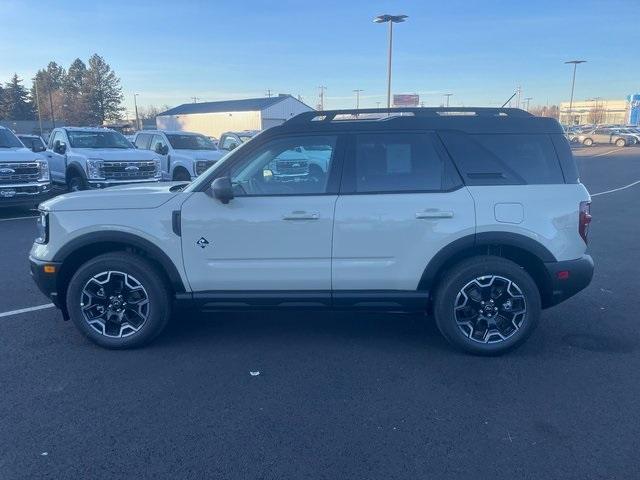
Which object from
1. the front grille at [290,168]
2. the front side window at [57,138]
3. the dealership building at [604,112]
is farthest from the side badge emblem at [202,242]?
the dealership building at [604,112]

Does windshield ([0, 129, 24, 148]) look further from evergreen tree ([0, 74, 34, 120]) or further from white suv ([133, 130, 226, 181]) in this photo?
evergreen tree ([0, 74, 34, 120])

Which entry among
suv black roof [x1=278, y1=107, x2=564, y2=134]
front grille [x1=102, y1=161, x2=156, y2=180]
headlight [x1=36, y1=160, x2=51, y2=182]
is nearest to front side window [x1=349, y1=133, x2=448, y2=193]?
suv black roof [x1=278, y1=107, x2=564, y2=134]

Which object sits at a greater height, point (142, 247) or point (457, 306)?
point (142, 247)

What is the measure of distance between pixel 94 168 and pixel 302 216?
9938mm

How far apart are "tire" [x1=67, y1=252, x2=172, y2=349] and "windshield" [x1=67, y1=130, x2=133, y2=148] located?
1043 cm

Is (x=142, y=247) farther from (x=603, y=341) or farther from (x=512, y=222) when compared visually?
(x=603, y=341)

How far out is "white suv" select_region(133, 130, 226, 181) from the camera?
14844mm

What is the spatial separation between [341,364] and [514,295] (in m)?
1.51

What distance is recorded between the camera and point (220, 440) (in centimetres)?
321

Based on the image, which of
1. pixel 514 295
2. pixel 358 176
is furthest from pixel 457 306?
pixel 358 176

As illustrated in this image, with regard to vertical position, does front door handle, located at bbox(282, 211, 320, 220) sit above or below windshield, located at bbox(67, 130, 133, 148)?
below

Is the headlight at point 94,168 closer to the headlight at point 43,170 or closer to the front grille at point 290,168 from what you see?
the headlight at point 43,170

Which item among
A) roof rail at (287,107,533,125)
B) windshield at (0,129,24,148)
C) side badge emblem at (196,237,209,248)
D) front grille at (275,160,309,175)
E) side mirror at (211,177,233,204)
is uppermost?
roof rail at (287,107,533,125)

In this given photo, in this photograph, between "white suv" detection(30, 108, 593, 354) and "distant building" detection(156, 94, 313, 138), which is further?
"distant building" detection(156, 94, 313, 138)
